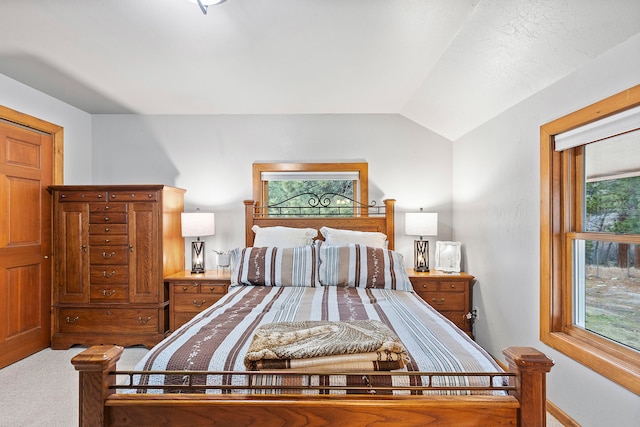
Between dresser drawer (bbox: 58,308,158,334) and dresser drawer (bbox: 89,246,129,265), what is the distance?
44 centimetres

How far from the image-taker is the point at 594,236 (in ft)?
6.73

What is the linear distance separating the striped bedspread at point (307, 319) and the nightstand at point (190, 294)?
63cm

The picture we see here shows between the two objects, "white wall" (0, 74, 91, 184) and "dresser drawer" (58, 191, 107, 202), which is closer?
"white wall" (0, 74, 91, 184)

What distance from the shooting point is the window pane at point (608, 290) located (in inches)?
72.8

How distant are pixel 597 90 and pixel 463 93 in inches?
43.9

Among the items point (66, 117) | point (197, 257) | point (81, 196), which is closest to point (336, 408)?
point (197, 257)

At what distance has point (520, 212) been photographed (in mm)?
2641

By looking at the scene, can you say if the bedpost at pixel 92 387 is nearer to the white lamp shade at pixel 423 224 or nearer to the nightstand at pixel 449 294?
the nightstand at pixel 449 294

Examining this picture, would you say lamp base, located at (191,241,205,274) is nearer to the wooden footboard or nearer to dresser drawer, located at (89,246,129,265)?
dresser drawer, located at (89,246,129,265)

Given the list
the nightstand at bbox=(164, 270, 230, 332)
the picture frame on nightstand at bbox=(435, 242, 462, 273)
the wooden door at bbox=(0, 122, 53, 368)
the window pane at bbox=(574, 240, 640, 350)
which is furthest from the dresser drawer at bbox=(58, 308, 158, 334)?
the window pane at bbox=(574, 240, 640, 350)

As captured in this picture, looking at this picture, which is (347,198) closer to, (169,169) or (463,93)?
(463,93)

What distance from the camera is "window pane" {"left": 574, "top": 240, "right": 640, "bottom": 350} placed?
6.06 ft

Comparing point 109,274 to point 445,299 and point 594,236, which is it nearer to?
point 445,299

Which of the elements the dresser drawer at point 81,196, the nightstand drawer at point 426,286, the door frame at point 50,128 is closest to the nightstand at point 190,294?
the dresser drawer at point 81,196
